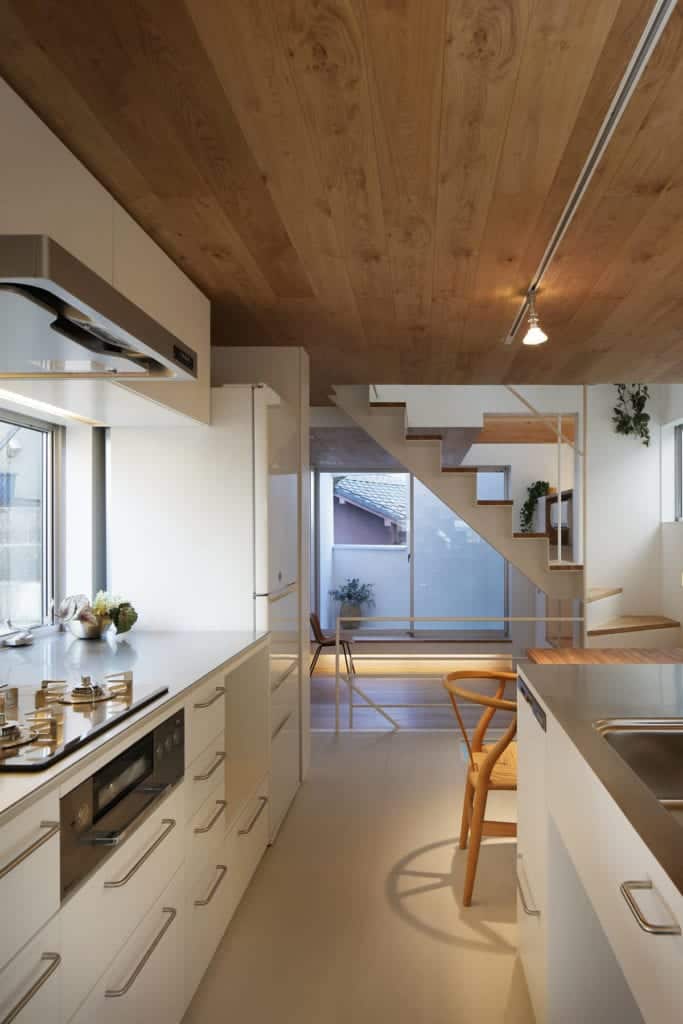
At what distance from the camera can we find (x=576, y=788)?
4.94 ft

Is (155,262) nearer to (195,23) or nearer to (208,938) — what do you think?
(195,23)

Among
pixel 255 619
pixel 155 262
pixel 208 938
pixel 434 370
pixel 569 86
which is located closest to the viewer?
pixel 569 86

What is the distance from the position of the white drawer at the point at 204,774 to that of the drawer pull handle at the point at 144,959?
25 centimetres

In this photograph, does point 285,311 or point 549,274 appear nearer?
point 549,274

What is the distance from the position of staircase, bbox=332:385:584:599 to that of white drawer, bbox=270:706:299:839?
95.1 inches

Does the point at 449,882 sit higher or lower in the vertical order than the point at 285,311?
lower

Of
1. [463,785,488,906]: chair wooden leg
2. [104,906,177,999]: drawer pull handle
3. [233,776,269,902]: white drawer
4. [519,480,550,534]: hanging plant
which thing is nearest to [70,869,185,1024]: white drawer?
[104,906,177,999]: drawer pull handle

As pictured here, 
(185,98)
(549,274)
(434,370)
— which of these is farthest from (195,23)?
(434,370)

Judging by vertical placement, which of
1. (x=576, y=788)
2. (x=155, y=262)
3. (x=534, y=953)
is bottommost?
(x=534, y=953)

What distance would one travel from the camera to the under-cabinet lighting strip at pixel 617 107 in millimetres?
1374

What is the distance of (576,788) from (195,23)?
1.65 metres

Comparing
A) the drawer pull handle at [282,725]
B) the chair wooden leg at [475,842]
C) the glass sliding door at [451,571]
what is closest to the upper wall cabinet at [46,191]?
the drawer pull handle at [282,725]

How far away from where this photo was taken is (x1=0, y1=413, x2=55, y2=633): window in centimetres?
293

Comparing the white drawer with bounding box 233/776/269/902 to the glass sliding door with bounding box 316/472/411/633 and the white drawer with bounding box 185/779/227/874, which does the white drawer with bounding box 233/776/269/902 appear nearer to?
the white drawer with bounding box 185/779/227/874
